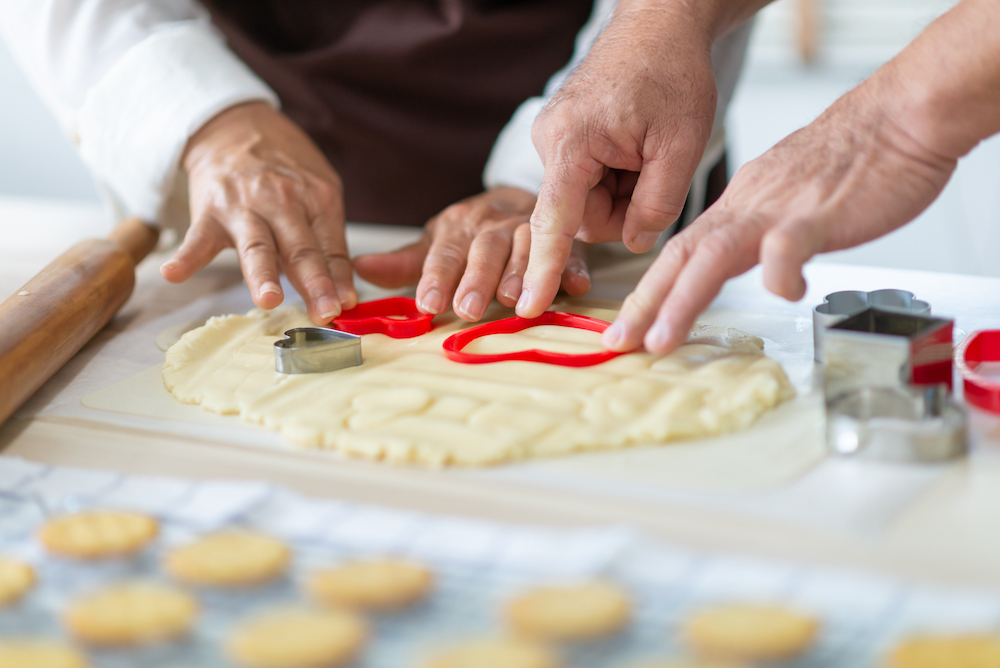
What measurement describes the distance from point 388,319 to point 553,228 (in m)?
0.23

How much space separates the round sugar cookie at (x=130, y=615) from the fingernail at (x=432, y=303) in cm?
56

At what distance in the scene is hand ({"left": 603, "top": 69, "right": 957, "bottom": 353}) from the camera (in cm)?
84

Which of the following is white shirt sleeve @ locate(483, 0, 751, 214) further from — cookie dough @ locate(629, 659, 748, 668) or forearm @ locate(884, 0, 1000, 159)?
cookie dough @ locate(629, 659, 748, 668)

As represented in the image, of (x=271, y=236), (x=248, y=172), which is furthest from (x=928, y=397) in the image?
(x=248, y=172)

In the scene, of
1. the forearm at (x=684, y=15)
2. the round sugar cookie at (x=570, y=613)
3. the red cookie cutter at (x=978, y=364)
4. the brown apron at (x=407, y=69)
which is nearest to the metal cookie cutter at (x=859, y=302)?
the red cookie cutter at (x=978, y=364)

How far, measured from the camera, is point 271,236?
4.05ft

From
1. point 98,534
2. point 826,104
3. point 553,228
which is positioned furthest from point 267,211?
point 826,104

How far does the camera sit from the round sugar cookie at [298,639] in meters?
0.50

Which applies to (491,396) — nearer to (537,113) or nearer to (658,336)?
(658,336)

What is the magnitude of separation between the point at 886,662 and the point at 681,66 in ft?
2.65

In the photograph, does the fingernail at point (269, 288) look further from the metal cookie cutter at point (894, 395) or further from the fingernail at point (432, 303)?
the metal cookie cutter at point (894, 395)

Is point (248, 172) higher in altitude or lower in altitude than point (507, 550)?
higher

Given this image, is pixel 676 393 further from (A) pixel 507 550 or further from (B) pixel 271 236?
(B) pixel 271 236

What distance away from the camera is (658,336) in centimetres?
85
